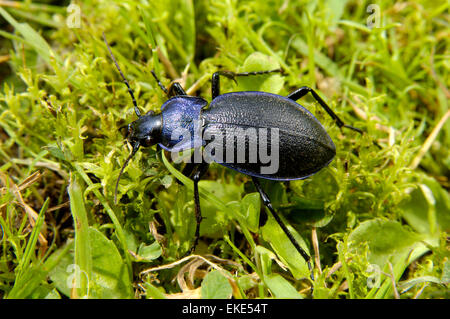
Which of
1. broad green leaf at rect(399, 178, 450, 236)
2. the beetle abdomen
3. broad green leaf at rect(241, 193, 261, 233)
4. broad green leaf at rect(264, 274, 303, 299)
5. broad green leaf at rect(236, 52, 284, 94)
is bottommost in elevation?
broad green leaf at rect(264, 274, 303, 299)

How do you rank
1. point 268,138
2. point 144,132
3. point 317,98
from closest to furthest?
point 268,138
point 144,132
point 317,98

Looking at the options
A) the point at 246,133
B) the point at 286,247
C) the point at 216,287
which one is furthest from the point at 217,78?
the point at 216,287

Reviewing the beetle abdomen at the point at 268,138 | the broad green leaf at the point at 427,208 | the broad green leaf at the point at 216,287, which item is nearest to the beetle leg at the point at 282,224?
the beetle abdomen at the point at 268,138

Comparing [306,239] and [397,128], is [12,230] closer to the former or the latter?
[306,239]

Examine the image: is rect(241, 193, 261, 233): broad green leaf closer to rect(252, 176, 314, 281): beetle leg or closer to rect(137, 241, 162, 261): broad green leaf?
rect(252, 176, 314, 281): beetle leg

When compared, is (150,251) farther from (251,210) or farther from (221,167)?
(221,167)

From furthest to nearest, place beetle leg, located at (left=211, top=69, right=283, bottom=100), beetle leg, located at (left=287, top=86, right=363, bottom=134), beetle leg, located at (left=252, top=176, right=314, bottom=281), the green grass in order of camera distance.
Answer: beetle leg, located at (left=211, top=69, right=283, bottom=100), beetle leg, located at (left=287, top=86, right=363, bottom=134), beetle leg, located at (left=252, top=176, right=314, bottom=281), the green grass

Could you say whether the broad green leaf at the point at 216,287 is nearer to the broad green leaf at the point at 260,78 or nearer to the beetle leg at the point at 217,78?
the beetle leg at the point at 217,78

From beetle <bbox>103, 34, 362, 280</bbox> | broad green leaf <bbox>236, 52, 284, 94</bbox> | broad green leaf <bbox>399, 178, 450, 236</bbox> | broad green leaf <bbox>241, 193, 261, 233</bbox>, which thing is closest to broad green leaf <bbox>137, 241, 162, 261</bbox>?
beetle <bbox>103, 34, 362, 280</bbox>
